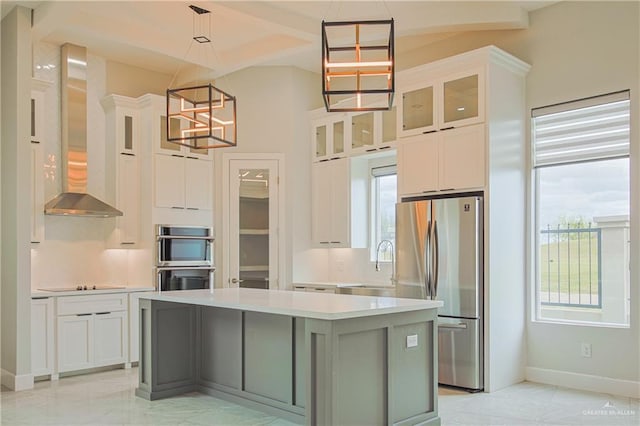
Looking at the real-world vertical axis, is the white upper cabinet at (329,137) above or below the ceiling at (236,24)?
below

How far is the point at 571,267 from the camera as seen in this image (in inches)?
214

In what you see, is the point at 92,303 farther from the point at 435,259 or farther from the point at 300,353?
the point at 435,259

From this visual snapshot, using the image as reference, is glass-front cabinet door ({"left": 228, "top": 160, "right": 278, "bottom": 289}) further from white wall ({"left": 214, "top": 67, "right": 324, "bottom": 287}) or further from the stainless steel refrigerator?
the stainless steel refrigerator

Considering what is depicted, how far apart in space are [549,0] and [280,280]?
14.0 feet

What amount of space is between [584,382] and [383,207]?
3.01 metres

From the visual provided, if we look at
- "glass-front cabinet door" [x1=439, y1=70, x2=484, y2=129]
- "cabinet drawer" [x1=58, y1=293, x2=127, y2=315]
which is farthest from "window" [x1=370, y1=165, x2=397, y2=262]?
→ "cabinet drawer" [x1=58, y1=293, x2=127, y2=315]

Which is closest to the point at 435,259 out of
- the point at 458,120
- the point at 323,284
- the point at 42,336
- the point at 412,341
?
the point at 458,120

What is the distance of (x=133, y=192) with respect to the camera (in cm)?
665

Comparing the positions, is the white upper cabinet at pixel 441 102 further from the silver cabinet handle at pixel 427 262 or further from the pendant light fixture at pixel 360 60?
the silver cabinet handle at pixel 427 262

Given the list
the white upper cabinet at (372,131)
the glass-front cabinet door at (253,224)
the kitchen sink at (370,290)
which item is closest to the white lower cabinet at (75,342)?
the glass-front cabinet door at (253,224)

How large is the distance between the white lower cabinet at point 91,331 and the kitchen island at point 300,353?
44.8 inches

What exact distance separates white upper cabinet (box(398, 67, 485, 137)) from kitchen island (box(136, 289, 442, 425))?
2.12 metres

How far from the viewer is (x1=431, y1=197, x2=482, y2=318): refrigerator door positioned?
521cm

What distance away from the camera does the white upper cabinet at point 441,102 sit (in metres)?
5.33
